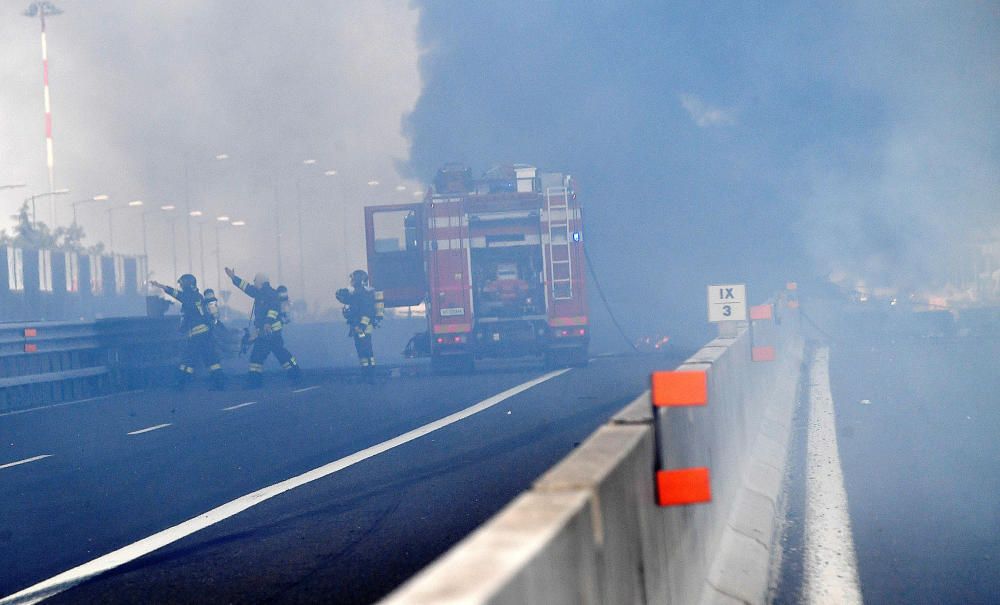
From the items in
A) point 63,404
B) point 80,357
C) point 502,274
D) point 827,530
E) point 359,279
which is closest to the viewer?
point 827,530

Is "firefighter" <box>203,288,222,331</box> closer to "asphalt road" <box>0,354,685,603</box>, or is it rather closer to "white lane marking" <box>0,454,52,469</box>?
"asphalt road" <box>0,354,685,603</box>

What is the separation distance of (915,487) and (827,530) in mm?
1916

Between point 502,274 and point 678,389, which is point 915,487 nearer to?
point 678,389

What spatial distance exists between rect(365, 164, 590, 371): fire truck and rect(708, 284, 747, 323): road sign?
8.72m

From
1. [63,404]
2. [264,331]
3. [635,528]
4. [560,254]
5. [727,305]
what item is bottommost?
[63,404]

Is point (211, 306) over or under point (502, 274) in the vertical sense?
under

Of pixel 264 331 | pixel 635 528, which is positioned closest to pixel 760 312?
pixel 635 528

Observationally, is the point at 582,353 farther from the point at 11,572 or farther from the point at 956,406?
the point at 11,572

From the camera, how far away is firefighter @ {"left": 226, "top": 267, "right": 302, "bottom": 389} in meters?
22.2

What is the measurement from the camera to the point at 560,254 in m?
23.6

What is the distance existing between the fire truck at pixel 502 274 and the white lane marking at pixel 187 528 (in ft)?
30.3

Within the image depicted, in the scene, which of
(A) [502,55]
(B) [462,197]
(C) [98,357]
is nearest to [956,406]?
(B) [462,197]

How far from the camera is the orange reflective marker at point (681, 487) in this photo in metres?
4.84

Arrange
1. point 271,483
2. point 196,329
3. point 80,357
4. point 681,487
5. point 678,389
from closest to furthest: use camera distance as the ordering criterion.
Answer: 1. point 681,487
2. point 678,389
3. point 271,483
4. point 80,357
5. point 196,329
